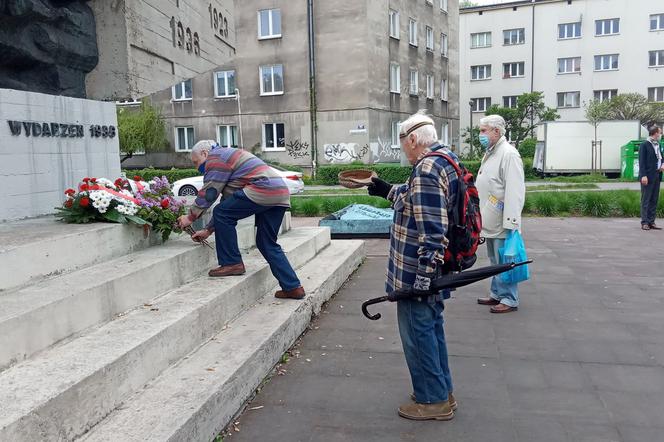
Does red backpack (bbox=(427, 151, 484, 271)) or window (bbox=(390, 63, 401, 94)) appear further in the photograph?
window (bbox=(390, 63, 401, 94))

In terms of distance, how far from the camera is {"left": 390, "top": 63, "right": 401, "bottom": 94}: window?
105 feet

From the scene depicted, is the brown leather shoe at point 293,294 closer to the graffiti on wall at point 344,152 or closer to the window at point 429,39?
the graffiti on wall at point 344,152

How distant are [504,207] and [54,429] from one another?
427 cm

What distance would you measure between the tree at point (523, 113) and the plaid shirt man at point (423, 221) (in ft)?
135

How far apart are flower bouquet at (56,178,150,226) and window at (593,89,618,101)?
1910 inches

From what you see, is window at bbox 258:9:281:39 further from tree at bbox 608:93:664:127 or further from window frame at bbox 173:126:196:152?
tree at bbox 608:93:664:127

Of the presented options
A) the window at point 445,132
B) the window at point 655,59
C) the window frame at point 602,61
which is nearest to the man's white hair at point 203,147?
the window at point 445,132

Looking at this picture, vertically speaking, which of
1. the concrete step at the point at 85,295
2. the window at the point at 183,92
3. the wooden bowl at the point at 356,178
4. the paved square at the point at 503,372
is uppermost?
the window at the point at 183,92

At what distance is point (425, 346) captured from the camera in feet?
11.5

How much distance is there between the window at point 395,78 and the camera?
32056mm

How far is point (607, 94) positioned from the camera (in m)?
46.9

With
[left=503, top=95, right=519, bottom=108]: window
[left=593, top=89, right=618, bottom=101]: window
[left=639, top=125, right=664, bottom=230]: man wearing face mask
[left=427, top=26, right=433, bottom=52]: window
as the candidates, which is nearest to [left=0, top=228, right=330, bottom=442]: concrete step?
[left=639, top=125, right=664, bottom=230]: man wearing face mask

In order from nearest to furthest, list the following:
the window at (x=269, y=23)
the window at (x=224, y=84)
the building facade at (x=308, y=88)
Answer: the building facade at (x=308, y=88)
the window at (x=269, y=23)
the window at (x=224, y=84)

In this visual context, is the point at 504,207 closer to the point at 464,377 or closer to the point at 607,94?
the point at 464,377
